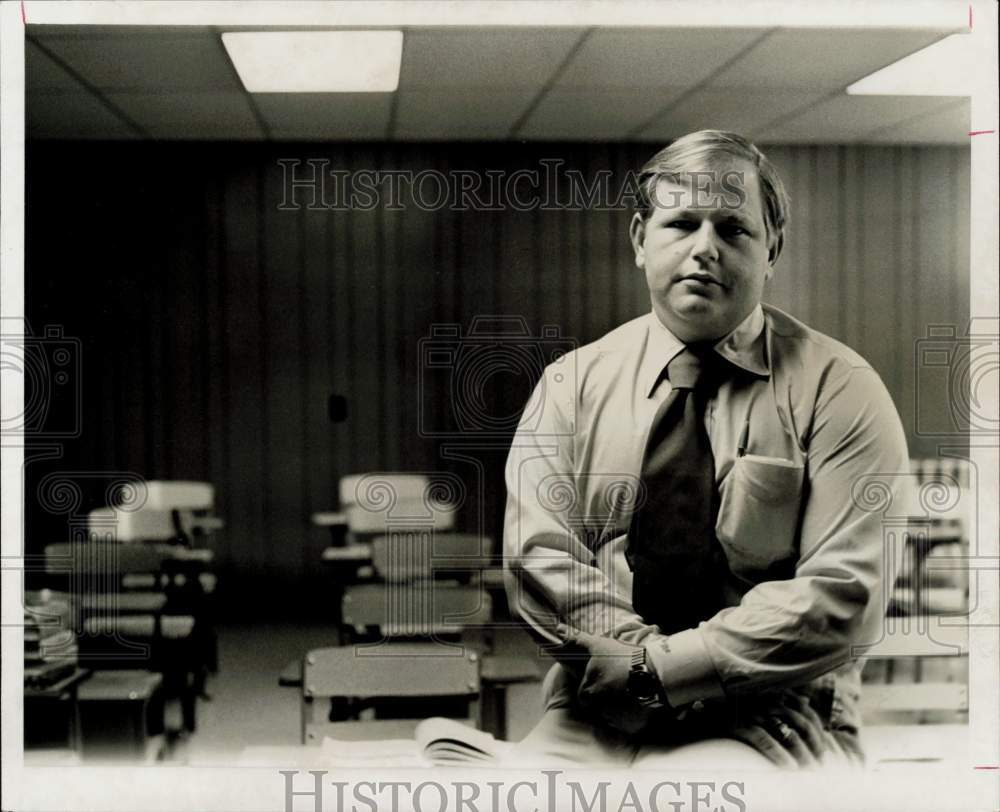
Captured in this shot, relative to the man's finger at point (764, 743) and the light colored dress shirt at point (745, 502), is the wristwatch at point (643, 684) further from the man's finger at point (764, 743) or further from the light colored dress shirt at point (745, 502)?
the man's finger at point (764, 743)

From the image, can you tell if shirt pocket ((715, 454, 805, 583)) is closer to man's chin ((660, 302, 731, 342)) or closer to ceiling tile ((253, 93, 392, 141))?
man's chin ((660, 302, 731, 342))

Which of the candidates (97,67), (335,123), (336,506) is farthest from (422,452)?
(97,67)

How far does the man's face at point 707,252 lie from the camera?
3105 mm

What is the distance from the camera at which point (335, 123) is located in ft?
10.4

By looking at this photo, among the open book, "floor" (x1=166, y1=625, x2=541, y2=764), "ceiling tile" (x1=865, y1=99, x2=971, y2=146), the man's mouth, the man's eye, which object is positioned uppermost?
"ceiling tile" (x1=865, y1=99, x2=971, y2=146)

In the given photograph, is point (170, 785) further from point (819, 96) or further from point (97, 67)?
point (819, 96)

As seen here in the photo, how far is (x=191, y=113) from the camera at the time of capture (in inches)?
125

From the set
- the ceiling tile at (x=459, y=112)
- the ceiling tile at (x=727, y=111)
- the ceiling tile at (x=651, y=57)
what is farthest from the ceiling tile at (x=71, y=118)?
the ceiling tile at (x=727, y=111)

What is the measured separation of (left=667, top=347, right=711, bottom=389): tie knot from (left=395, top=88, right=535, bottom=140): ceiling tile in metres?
0.88

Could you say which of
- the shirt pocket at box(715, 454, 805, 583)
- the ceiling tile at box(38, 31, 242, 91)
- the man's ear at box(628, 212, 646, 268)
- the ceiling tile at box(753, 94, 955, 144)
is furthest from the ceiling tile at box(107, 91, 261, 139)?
the shirt pocket at box(715, 454, 805, 583)

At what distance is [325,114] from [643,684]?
2010 millimetres

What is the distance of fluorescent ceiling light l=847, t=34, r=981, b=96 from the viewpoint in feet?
10.4

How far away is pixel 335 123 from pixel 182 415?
103 centimetres

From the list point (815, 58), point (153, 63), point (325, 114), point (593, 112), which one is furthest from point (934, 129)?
point (153, 63)
